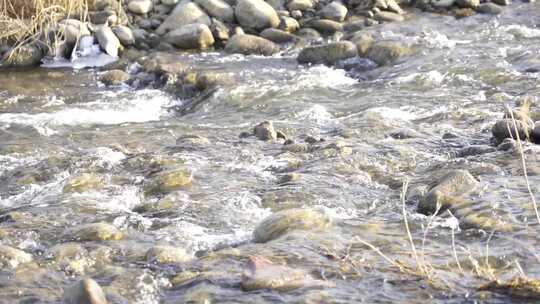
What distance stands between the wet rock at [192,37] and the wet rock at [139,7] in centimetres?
97

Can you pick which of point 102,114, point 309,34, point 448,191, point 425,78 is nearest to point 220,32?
point 309,34

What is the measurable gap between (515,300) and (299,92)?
4889 mm

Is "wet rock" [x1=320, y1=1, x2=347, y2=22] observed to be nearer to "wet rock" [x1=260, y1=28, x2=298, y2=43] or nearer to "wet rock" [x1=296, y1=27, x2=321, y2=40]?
"wet rock" [x1=296, y1=27, x2=321, y2=40]

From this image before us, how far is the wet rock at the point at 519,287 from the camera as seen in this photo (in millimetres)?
3547

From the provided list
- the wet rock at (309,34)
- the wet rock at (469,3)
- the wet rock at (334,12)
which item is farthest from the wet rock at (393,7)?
the wet rock at (309,34)

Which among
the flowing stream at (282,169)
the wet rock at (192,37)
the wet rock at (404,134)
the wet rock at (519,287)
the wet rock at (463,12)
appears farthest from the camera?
the wet rock at (463,12)

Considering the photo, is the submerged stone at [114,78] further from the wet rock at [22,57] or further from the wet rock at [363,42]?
the wet rock at [363,42]

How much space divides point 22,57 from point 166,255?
232 inches

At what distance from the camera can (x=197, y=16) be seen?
10719mm

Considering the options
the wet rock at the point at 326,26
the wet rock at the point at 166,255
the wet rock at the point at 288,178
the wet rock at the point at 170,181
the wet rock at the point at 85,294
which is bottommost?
the wet rock at the point at 326,26

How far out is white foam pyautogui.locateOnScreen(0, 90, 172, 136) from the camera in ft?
24.7

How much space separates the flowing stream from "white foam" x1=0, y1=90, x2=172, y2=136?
3 centimetres

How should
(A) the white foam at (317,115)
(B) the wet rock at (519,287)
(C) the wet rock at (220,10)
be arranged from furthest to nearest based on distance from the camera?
(C) the wet rock at (220,10) → (A) the white foam at (317,115) → (B) the wet rock at (519,287)

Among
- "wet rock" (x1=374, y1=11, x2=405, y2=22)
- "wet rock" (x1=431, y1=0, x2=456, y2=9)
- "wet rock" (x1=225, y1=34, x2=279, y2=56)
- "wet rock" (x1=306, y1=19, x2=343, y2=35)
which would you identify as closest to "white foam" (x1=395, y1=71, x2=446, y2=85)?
"wet rock" (x1=225, y1=34, x2=279, y2=56)
